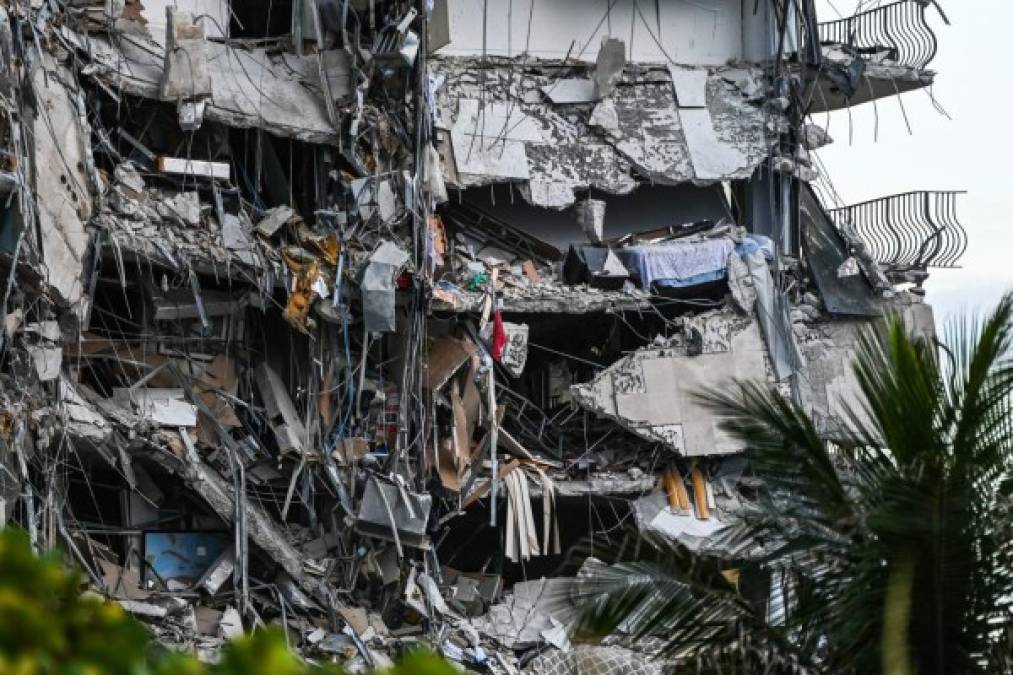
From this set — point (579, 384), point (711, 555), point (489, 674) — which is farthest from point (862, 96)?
point (711, 555)

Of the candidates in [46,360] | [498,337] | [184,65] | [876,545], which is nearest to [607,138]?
[498,337]

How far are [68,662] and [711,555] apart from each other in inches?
252

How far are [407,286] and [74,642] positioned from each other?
18420mm

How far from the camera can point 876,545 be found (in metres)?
8.81

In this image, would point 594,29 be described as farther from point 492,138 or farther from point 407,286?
point 407,286

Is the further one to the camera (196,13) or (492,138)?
(492,138)

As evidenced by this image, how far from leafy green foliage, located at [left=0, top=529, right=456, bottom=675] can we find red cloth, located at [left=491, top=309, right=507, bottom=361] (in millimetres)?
19356

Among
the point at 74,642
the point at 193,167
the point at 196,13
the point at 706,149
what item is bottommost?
the point at 74,642

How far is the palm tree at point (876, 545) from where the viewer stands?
8.66m

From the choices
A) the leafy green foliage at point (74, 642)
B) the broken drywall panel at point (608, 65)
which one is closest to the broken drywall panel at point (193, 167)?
the broken drywall panel at point (608, 65)

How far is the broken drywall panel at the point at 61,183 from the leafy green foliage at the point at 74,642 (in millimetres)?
13860

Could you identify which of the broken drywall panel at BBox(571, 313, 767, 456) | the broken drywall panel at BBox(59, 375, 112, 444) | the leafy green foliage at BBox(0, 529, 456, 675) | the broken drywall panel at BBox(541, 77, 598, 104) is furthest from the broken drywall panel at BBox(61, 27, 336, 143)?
the leafy green foliage at BBox(0, 529, 456, 675)

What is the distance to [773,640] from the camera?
9.20 meters

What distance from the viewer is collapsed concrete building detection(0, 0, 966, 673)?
64.3ft
